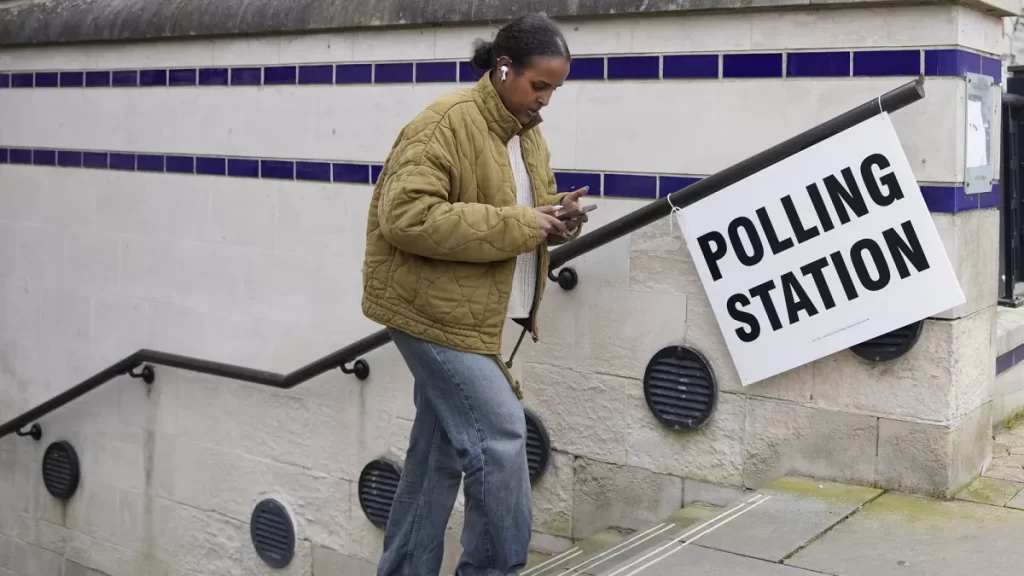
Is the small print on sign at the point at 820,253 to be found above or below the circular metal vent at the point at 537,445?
above

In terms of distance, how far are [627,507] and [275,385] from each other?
5.46 feet

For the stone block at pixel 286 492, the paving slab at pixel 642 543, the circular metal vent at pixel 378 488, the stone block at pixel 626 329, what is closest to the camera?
the paving slab at pixel 642 543

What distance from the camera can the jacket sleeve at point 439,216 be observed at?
293 cm

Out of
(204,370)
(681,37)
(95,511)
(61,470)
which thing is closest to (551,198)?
(681,37)

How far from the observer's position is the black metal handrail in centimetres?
352

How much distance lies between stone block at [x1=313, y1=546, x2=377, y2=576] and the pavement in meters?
1.31

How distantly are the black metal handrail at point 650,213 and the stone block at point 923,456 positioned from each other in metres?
0.85

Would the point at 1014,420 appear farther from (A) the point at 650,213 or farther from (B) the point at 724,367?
(A) the point at 650,213

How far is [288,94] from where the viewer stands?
519 centimetres

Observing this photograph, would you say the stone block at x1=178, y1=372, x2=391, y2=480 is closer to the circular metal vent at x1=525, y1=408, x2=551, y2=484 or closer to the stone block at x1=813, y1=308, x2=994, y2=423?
the circular metal vent at x1=525, y1=408, x2=551, y2=484

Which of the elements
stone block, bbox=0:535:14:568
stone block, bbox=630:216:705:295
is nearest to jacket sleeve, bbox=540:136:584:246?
stone block, bbox=630:216:705:295

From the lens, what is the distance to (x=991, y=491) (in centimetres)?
379

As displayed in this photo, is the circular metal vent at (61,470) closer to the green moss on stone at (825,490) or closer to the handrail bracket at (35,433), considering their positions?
the handrail bracket at (35,433)

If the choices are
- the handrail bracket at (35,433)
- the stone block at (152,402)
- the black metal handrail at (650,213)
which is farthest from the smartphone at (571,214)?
the handrail bracket at (35,433)
